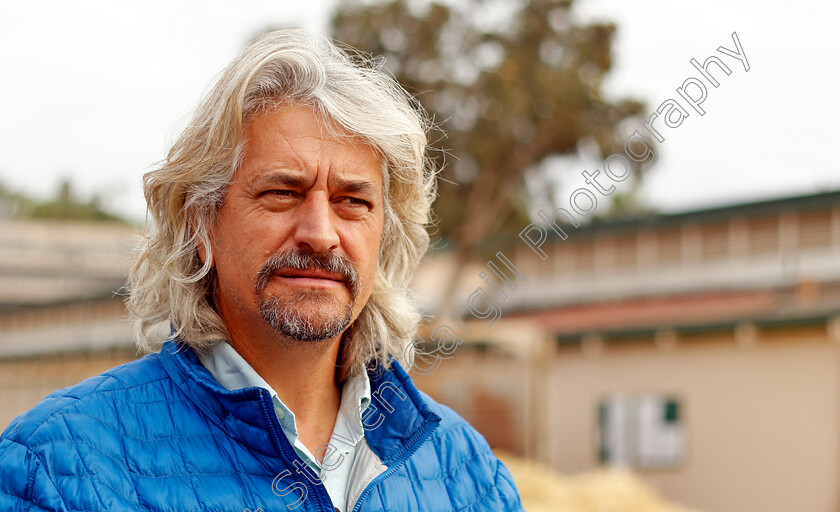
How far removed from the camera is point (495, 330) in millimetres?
15664

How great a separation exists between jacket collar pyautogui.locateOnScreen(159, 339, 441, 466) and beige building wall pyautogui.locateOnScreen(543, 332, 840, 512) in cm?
1117

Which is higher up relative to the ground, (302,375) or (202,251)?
(202,251)

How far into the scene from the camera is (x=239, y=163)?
83.1 inches

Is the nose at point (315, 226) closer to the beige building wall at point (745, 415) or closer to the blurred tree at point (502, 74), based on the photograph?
the beige building wall at point (745, 415)

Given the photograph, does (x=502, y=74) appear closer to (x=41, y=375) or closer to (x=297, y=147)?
(x=41, y=375)

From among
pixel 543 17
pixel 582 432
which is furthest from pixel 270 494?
pixel 543 17

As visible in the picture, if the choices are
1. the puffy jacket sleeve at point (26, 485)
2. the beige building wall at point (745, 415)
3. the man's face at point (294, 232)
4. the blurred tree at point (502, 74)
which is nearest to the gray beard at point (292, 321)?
the man's face at point (294, 232)

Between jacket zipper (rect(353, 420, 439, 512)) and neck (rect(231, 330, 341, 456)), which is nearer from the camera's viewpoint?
jacket zipper (rect(353, 420, 439, 512))

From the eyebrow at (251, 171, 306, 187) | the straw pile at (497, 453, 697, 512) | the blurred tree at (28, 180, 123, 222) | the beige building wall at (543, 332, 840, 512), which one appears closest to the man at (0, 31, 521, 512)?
the eyebrow at (251, 171, 306, 187)

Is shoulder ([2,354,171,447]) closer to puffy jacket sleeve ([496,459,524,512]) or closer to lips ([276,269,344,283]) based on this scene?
lips ([276,269,344,283])

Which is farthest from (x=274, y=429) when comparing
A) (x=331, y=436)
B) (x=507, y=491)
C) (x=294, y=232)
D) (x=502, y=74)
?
(x=502, y=74)

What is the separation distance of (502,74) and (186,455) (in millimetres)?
16499

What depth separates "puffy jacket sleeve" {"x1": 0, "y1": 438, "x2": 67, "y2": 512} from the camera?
5.46 feet

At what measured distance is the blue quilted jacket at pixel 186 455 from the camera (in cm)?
172
